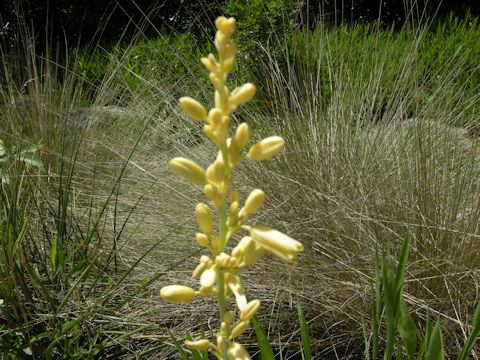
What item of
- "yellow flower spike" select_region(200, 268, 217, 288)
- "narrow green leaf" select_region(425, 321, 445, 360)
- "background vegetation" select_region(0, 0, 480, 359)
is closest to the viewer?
"yellow flower spike" select_region(200, 268, 217, 288)

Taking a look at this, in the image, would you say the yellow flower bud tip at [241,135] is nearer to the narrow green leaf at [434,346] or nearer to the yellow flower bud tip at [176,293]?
the yellow flower bud tip at [176,293]

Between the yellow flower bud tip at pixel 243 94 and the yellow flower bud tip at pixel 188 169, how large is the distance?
11 cm

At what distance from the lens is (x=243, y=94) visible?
0.79m

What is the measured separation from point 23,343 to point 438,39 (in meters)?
4.91

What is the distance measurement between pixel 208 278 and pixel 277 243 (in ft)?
0.36

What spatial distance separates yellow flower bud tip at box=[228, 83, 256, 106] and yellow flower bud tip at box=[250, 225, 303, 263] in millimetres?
198

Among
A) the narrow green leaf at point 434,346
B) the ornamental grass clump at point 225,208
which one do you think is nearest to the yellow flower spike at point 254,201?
the ornamental grass clump at point 225,208

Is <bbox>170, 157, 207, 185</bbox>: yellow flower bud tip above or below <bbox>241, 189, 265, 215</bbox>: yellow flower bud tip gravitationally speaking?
above

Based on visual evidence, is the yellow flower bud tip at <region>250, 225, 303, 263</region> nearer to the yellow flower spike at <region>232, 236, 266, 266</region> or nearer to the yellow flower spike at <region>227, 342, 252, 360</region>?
the yellow flower spike at <region>232, 236, 266, 266</region>

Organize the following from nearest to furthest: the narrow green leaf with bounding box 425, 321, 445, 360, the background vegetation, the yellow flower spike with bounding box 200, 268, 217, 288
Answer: the yellow flower spike with bounding box 200, 268, 217, 288, the narrow green leaf with bounding box 425, 321, 445, 360, the background vegetation

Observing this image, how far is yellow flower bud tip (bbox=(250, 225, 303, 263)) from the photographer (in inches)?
28.9

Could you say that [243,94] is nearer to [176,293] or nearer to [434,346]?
[176,293]

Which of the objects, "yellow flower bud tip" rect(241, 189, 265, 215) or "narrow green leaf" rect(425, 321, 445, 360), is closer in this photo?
"yellow flower bud tip" rect(241, 189, 265, 215)

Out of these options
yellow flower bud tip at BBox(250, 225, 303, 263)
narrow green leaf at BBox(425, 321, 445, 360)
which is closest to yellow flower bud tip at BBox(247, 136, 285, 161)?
yellow flower bud tip at BBox(250, 225, 303, 263)
